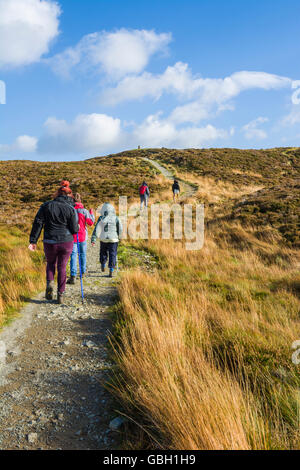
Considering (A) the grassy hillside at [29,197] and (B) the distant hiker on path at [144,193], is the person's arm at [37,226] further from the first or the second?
(B) the distant hiker on path at [144,193]

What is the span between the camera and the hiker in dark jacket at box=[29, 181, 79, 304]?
17.1 ft

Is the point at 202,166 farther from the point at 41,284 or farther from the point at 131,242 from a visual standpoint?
the point at 41,284

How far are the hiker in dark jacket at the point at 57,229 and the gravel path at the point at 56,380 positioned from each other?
0.89 metres

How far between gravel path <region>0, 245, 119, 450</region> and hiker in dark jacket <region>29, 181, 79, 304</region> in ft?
2.91

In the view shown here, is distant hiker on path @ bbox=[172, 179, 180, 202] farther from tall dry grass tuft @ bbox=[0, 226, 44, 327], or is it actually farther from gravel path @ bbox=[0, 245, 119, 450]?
gravel path @ bbox=[0, 245, 119, 450]

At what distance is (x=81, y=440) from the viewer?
2383 mm

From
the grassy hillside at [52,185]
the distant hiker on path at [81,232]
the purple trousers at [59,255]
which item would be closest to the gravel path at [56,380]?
the purple trousers at [59,255]

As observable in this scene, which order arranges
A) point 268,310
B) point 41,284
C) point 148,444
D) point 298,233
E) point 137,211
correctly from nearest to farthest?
point 148,444
point 268,310
point 41,284
point 298,233
point 137,211

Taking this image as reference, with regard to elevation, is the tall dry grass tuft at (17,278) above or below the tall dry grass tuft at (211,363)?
above

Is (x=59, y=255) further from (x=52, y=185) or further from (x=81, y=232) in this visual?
(x=52, y=185)

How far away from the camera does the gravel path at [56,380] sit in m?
2.43

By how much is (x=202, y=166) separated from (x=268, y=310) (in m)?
43.9

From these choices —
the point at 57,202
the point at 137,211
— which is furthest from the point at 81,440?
the point at 137,211
